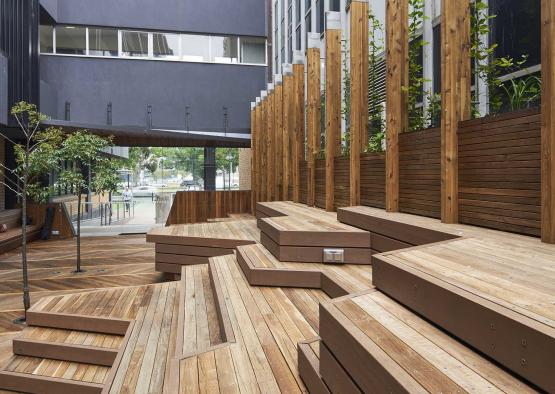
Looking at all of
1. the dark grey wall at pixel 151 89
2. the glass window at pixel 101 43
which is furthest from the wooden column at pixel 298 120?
the glass window at pixel 101 43

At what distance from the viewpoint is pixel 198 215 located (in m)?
11.3

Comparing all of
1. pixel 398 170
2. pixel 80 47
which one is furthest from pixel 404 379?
pixel 80 47

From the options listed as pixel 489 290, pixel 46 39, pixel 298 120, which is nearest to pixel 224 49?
pixel 46 39

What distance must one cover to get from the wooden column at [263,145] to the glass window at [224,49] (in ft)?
14.2

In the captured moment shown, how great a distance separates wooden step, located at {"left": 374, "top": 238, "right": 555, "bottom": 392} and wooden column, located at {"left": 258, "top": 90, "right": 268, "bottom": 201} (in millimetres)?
7227

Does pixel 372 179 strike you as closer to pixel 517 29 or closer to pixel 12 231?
pixel 517 29

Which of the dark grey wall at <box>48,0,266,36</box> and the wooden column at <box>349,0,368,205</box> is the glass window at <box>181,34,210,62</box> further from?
the wooden column at <box>349,0,368,205</box>

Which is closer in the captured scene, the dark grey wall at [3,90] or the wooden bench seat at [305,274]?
the wooden bench seat at [305,274]

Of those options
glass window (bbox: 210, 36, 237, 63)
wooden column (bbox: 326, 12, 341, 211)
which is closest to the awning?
glass window (bbox: 210, 36, 237, 63)

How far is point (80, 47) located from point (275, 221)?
37.9 feet

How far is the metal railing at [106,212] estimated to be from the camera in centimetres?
1286

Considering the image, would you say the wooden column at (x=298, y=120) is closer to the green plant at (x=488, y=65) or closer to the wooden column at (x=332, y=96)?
the wooden column at (x=332, y=96)

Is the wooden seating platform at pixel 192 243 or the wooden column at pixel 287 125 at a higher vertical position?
the wooden column at pixel 287 125

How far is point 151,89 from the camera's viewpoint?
42.5ft
